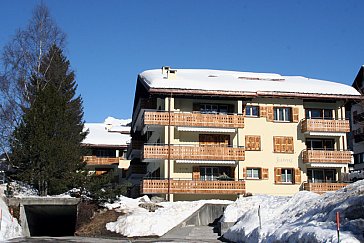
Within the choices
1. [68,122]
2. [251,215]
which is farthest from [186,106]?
[251,215]

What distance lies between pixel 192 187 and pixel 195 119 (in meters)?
5.24

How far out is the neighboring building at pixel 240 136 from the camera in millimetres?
36812

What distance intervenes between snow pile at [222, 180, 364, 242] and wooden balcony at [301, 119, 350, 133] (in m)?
14.9

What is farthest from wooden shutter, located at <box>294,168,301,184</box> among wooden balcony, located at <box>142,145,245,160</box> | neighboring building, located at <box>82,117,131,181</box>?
neighboring building, located at <box>82,117,131,181</box>

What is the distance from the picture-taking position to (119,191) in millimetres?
31328

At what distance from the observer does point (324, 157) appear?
131 feet

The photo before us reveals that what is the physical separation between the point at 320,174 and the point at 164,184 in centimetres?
1421

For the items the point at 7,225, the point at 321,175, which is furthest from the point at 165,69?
the point at 7,225

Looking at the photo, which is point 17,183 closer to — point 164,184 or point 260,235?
point 164,184

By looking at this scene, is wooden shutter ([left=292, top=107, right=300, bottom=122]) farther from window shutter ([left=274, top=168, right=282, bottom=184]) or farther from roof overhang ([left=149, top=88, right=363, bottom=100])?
window shutter ([left=274, top=168, right=282, bottom=184])

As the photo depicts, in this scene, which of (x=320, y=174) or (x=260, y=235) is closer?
(x=260, y=235)

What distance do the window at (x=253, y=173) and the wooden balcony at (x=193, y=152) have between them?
245 centimetres

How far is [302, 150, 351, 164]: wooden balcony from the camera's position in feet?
130

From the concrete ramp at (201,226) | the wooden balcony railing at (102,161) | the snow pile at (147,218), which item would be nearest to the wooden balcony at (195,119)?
the snow pile at (147,218)
